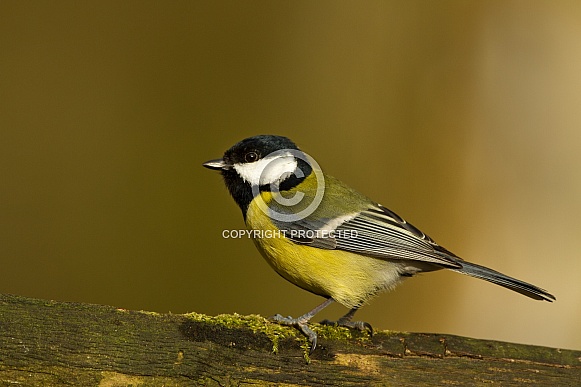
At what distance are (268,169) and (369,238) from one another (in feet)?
1.58

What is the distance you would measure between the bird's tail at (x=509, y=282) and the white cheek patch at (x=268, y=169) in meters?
0.76

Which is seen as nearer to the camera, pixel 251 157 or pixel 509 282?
pixel 509 282

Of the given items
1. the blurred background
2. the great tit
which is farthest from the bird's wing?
the blurred background

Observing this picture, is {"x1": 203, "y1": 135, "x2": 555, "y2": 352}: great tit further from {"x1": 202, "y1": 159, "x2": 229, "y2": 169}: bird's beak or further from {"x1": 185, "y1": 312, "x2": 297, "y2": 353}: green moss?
{"x1": 185, "y1": 312, "x2": 297, "y2": 353}: green moss

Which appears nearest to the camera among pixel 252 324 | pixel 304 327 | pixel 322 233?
pixel 252 324

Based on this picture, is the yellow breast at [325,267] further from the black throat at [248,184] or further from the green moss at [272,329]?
Result: the green moss at [272,329]

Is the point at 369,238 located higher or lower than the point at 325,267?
higher

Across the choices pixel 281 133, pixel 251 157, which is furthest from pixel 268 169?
pixel 281 133

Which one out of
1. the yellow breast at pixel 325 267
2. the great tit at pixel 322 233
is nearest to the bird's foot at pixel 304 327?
the great tit at pixel 322 233

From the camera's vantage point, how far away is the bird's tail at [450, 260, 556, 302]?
2.32 meters

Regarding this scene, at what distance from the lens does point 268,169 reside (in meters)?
2.65

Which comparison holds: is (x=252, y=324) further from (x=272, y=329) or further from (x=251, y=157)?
(x=251, y=157)

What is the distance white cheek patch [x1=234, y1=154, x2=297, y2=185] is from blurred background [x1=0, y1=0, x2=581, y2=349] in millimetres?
962

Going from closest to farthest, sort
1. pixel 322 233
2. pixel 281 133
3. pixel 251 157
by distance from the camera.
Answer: pixel 322 233
pixel 251 157
pixel 281 133
